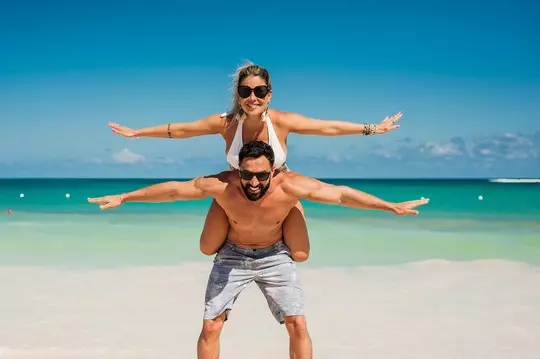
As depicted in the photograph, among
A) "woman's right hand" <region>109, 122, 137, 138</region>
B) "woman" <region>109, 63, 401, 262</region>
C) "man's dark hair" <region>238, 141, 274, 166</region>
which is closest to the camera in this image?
"man's dark hair" <region>238, 141, 274, 166</region>

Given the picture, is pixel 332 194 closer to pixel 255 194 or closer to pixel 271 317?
pixel 255 194

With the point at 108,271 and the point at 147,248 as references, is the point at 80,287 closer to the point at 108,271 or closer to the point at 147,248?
the point at 108,271

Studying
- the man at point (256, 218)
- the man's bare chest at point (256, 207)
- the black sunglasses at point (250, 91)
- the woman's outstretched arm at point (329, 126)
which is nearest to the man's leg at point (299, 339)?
the man at point (256, 218)

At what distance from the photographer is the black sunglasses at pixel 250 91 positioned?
4848mm

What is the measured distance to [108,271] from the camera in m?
11.7

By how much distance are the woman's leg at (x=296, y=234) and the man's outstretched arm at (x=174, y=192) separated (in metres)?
0.64

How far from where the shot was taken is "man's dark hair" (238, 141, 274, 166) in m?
4.55

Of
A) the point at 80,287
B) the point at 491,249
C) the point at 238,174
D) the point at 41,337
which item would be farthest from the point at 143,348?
the point at 491,249

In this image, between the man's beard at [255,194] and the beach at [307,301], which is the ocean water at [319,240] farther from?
the man's beard at [255,194]

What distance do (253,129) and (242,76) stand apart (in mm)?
418

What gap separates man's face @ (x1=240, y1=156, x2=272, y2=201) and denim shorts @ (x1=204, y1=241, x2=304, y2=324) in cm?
52

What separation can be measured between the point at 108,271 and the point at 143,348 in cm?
526

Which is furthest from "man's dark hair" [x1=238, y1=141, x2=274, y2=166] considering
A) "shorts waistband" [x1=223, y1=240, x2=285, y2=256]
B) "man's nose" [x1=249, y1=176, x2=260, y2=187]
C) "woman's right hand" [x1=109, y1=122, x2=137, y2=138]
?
"woman's right hand" [x1=109, y1=122, x2=137, y2=138]

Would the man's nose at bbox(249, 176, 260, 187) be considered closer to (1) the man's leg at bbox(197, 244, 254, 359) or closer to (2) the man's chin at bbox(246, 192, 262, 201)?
(2) the man's chin at bbox(246, 192, 262, 201)
